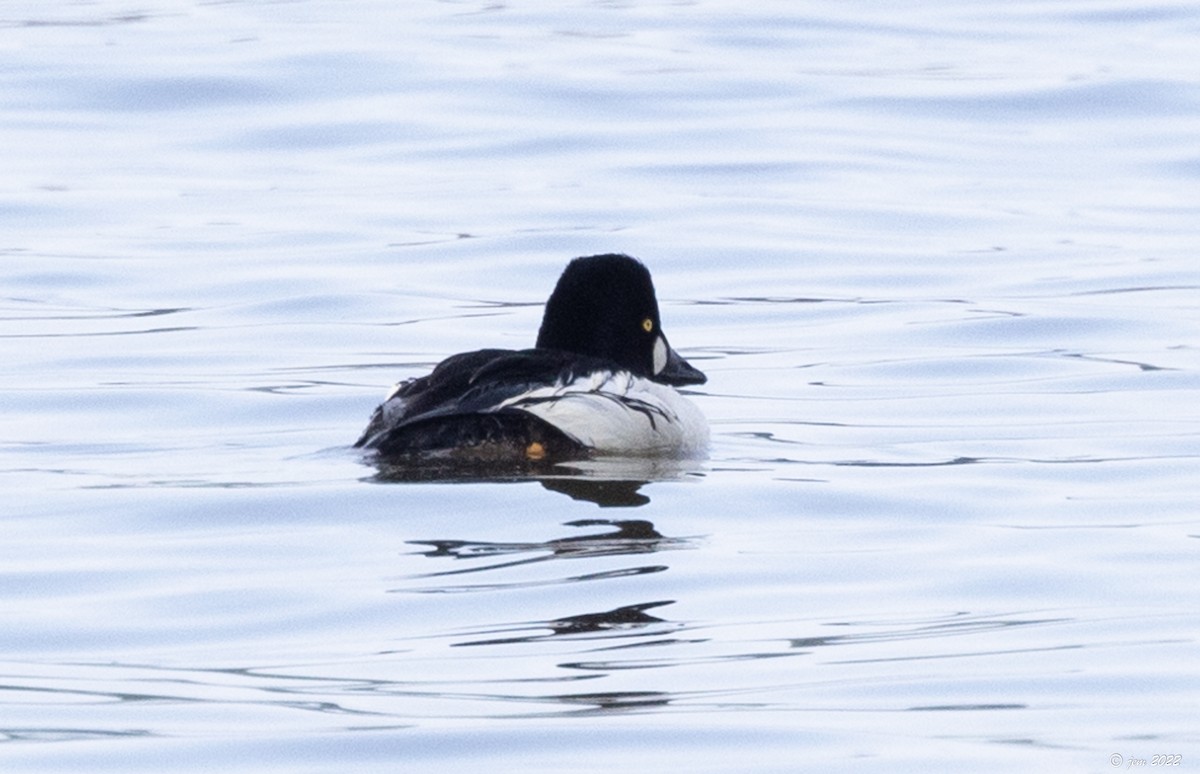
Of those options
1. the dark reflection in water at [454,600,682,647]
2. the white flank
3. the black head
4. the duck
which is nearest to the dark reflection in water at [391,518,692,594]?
the dark reflection in water at [454,600,682,647]

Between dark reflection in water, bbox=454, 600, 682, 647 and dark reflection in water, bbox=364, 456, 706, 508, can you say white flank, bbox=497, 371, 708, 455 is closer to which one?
dark reflection in water, bbox=364, 456, 706, 508

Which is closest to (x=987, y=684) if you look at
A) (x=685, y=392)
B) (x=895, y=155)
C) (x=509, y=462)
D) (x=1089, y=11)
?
(x=509, y=462)

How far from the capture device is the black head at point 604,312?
9938 mm

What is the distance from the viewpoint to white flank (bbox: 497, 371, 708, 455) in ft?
29.5

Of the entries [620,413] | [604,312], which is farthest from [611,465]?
[604,312]

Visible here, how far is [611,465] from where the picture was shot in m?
9.05

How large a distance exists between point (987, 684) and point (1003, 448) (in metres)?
3.72

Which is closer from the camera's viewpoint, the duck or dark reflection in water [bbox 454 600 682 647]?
dark reflection in water [bbox 454 600 682 647]

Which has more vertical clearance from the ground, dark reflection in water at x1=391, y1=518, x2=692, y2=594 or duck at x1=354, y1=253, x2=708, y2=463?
duck at x1=354, y1=253, x2=708, y2=463

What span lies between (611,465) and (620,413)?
251 mm

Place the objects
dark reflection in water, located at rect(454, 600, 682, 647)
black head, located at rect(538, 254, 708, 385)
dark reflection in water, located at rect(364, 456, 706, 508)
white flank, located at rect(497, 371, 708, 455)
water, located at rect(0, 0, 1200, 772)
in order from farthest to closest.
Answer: black head, located at rect(538, 254, 708, 385), white flank, located at rect(497, 371, 708, 455), dark reflection in water, located at rect(364, 456, 706, 508), dark reflection in water, located at rect(454, 600, 682, 647), water, located at rect(0, 0, 1200, 772)

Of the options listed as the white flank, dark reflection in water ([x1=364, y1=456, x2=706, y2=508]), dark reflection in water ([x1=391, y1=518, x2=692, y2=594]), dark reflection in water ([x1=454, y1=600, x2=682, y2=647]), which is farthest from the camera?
the white flank

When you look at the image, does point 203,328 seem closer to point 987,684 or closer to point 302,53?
point 987,684

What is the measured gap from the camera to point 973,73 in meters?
23.6
